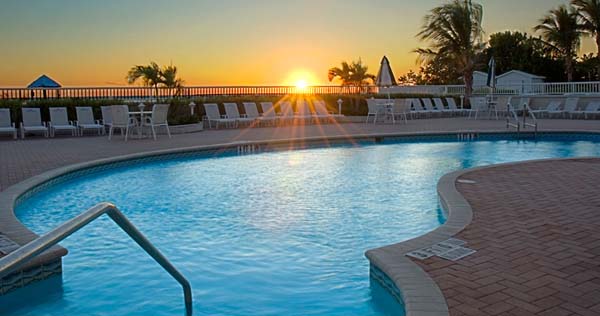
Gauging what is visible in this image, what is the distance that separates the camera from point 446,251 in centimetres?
364

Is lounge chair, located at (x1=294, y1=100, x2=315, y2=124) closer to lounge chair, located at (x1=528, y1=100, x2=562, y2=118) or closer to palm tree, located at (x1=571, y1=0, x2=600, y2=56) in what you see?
lounge chair, located at (x1=528, y1=100, x2=562, y2=118)

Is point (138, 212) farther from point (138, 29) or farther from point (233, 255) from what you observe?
point (138, 29)

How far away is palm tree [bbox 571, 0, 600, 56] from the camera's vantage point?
24.6 metres

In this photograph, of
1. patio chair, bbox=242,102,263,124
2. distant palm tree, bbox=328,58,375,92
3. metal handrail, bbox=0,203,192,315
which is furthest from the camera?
distant palm tree, bbox=328,58,375,92

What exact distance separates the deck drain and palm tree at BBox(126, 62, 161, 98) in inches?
815

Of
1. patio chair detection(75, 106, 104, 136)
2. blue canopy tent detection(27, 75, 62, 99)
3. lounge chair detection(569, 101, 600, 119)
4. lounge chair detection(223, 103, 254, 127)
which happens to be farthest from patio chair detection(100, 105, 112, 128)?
lounge chair detection(569, 101, 600, 119)

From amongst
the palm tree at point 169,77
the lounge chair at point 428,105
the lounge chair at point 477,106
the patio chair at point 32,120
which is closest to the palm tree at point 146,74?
the palm tree at point 169,77

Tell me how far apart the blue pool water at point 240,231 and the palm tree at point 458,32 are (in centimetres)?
1463

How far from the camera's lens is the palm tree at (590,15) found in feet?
80.7

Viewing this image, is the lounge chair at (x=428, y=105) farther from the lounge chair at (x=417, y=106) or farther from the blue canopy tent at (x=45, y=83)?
the blue canopy tent at (x=45, y=83)

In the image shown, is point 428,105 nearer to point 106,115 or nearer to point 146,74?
point 146,74

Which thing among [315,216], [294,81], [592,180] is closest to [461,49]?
[294,81]

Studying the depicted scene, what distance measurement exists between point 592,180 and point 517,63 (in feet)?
121

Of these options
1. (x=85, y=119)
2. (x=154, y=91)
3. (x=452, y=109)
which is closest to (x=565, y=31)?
(x=452, y=109)
